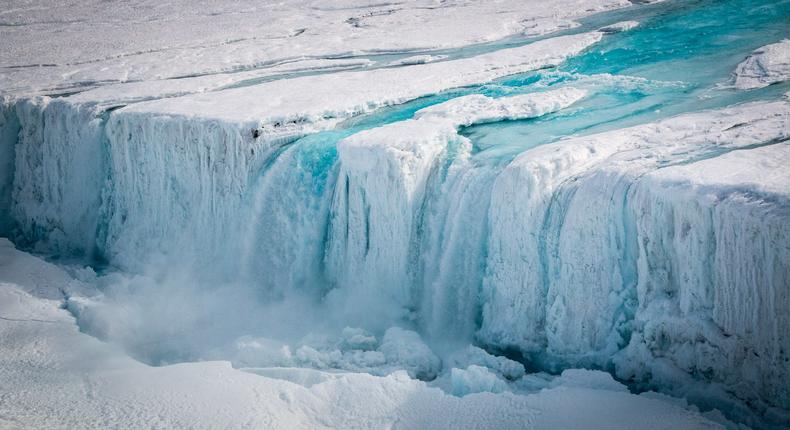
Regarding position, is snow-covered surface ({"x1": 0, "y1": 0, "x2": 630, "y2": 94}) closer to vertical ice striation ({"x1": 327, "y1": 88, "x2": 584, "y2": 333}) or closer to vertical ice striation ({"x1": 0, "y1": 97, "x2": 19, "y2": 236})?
vertical ice striation ({"x1": 0, "y1": 97, "x2": 19, "y2": 236})

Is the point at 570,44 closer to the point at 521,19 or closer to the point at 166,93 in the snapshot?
the point at 521,19

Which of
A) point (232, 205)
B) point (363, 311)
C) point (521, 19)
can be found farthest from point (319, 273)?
point (521, 19)

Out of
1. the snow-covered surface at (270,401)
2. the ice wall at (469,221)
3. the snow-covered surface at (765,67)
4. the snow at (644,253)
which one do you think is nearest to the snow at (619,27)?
the snow-covered surface at (765,67)

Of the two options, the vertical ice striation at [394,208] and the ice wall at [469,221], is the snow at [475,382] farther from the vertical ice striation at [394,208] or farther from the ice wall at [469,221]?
the vertical ice striation at [394,208]

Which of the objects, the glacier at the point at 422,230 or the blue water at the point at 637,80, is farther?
the blue water at the point at 637,80

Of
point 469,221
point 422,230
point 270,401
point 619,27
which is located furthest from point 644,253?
point 619,27
